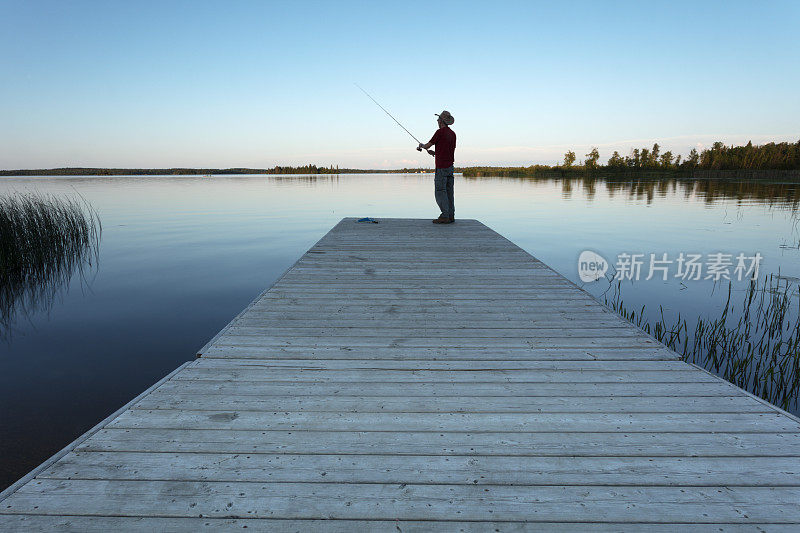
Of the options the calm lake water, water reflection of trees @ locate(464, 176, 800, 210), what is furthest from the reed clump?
water reflection of trees @ locate(464, 176, 800, 210)

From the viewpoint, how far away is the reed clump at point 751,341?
13.1 feet

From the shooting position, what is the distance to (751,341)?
16.8ft

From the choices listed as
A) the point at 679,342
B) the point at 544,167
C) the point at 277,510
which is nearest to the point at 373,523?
the point at 277,510

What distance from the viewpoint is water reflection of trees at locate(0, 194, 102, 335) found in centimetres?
666

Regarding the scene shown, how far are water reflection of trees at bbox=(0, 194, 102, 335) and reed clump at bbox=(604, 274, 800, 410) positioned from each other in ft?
28.3

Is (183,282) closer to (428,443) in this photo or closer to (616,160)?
(428,443)

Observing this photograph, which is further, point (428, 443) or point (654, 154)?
point (654, 154)

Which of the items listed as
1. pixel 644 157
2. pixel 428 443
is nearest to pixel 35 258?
pixel 428 443

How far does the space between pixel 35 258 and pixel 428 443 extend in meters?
9.86

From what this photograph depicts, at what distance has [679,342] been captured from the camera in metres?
5.03

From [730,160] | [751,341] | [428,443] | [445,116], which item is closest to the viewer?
[428,443]

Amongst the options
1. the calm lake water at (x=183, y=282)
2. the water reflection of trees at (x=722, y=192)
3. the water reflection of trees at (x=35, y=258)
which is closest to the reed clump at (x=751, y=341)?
the calm lake water at (x=183, y=282)

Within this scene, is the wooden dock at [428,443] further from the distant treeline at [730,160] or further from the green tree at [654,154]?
the green tree at [654,154]

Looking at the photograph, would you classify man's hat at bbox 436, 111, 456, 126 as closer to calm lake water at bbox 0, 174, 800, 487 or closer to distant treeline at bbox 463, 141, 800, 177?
calm lake water at bbox 0, 174, 800, 487
